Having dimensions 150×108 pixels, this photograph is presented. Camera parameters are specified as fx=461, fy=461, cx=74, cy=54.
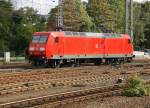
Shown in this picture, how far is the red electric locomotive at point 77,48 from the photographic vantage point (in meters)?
36.4

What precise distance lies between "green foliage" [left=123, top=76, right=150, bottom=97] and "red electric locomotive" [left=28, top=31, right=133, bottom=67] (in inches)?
639

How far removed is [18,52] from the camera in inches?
2596

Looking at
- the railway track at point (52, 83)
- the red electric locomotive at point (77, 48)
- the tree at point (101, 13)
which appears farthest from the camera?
the tree at point (101, 13)

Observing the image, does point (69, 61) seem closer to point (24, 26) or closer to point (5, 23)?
point (5, 23)

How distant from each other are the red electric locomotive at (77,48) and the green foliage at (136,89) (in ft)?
53.3

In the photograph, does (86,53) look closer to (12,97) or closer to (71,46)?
(71,46)

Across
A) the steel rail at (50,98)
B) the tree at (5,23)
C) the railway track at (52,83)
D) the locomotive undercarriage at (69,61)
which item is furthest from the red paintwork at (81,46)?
the tree at (5,23)

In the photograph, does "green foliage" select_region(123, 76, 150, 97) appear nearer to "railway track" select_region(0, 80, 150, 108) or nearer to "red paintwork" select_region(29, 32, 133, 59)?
"railway track" select_region(0, 80, 150, 108)

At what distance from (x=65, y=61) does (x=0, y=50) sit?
2591cm

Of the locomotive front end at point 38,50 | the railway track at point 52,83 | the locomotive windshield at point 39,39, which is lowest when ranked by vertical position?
the railway track at point 52,83

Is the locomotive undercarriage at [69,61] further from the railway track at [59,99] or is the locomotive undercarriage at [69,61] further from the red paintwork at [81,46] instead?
the railway track at [59,99]

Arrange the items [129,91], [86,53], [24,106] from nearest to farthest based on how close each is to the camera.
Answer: [24,106] < [129,91] < [86,53]

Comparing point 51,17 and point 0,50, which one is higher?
point 51,17

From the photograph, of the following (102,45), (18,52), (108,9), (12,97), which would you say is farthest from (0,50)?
(12,97)
